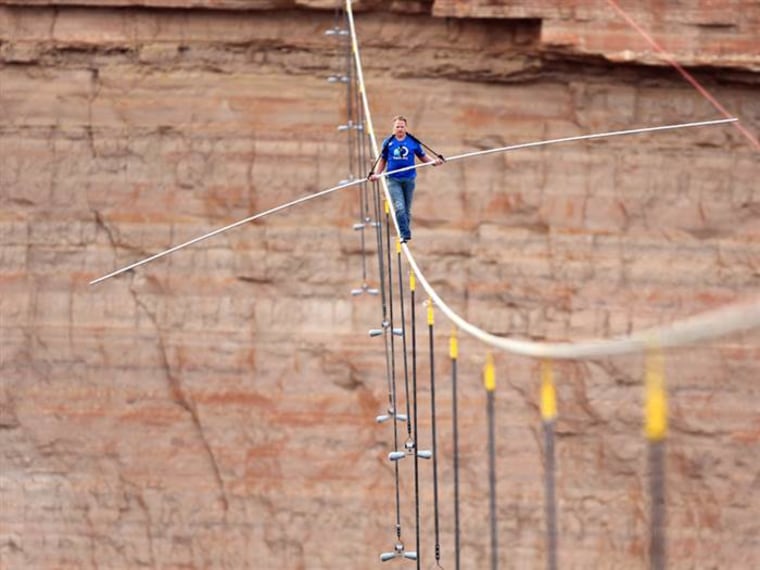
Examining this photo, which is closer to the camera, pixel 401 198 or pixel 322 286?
pixel 401 198

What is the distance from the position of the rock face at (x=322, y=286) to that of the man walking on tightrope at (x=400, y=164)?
4.29 m

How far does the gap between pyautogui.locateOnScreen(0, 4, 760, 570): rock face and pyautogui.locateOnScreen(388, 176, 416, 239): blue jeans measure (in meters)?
4.25

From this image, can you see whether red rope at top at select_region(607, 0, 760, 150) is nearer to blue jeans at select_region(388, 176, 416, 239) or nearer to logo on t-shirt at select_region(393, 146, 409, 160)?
blue jeans at select_region(388, 176, 416, 239)

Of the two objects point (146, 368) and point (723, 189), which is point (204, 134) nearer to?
point (146, 368)

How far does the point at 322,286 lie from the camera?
1234cm

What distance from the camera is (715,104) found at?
40.0 feet

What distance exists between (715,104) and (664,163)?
578 millimetres

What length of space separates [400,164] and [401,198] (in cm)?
18

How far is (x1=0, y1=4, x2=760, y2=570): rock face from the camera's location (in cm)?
1225

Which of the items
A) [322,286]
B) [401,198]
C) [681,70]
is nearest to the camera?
[401,198]

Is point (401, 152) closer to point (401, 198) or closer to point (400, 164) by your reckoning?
point (400, 164)

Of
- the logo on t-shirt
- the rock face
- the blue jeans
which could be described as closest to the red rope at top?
the rock face

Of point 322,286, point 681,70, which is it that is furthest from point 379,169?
point 681,70

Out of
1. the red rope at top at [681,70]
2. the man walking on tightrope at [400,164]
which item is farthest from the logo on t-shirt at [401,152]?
the red rope at top at [681,70]
